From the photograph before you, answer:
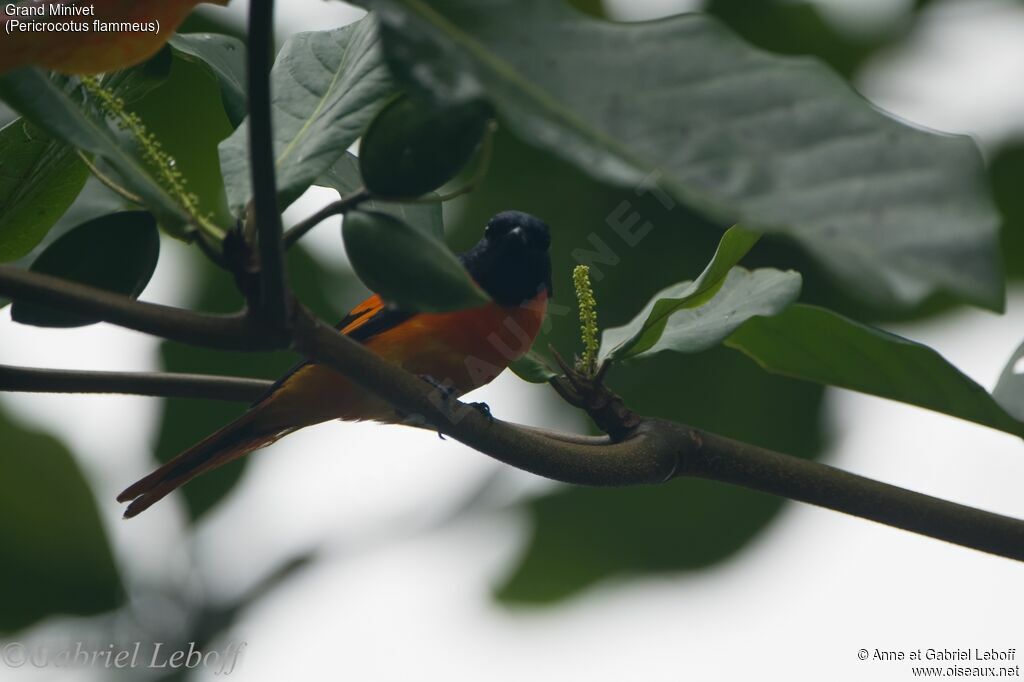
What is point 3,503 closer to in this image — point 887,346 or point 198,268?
point 198,268

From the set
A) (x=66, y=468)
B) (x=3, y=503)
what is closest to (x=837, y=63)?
(x=66, y=468)

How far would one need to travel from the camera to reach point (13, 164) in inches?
72.2

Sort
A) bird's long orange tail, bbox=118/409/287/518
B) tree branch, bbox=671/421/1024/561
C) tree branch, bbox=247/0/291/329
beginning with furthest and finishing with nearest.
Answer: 1. bird's long orange tail, bbox=118/409/287/518
2. tree branch, bbox=671/421/1024/561
3. tree branch, bbox=247/0/291/329

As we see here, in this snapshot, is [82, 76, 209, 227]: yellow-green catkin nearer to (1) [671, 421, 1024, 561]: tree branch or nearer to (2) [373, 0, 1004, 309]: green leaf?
(2) [373, 0, 1004, 309]: green leaf

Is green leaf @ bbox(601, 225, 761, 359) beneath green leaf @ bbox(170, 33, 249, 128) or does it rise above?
beneath

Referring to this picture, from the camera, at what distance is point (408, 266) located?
128 cm

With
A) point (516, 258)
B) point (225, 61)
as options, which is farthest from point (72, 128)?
point (516, 258)

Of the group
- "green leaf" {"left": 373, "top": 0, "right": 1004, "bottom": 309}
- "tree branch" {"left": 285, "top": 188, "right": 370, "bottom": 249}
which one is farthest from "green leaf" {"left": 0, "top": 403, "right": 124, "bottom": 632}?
"green leaf" {"left": 373, "top": 0, "right": 1004, "bottom": 309}

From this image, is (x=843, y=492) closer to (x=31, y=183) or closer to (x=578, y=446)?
(x=578, y=446)

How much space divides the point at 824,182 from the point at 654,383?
262 centimetres

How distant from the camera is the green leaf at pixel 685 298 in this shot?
1982 mm

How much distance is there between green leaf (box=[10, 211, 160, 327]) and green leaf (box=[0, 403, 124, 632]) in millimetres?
2047

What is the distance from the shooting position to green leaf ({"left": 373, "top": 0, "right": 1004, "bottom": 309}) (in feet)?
3.06

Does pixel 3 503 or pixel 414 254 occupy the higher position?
pixel 414 254
